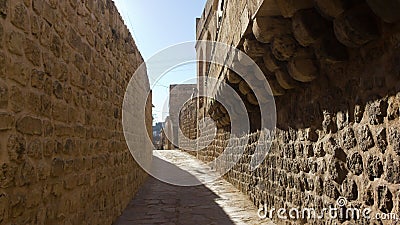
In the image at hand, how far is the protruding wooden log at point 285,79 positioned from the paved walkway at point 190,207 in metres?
1.63

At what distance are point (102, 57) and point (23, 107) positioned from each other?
1.89 meters

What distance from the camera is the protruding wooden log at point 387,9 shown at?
1574mm

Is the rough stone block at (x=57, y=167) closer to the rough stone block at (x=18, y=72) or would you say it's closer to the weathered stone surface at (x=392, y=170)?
the rough stone block at (x=18, y=72)

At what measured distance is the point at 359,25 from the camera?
1.86 metres

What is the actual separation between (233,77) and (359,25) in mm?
2705

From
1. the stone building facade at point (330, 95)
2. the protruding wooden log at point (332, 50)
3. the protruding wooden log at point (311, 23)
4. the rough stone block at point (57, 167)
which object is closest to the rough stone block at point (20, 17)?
the rough stone block at point (57, 167)

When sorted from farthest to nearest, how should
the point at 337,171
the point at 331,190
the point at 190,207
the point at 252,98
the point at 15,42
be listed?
the point at 190,207 → the point at 252,98 → the point at 331,190 → the point at 337,171 → the point at 15,42

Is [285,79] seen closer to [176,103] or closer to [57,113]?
[57,113]

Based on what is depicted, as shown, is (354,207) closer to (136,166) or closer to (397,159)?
(397,159)

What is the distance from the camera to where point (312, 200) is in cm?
287

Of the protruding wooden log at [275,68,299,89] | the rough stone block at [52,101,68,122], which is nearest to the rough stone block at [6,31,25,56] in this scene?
the rough stone block at [52,101,68,122]

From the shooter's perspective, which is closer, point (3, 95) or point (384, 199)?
point (3, 95)

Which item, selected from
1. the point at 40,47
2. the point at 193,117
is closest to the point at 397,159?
the point at 40,47

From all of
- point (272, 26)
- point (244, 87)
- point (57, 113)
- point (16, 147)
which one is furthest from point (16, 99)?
point (244, 87)
